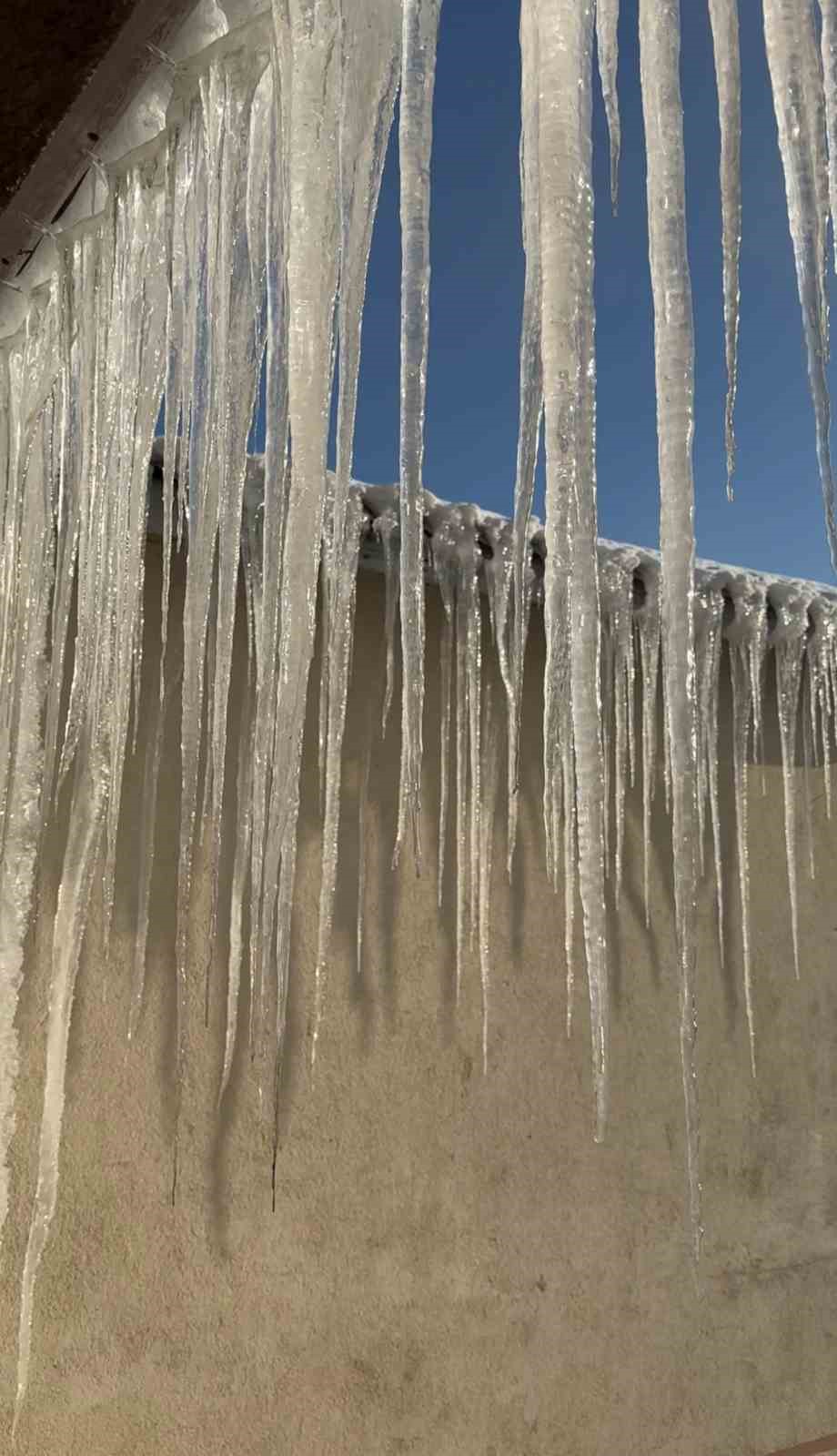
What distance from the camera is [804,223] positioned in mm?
756

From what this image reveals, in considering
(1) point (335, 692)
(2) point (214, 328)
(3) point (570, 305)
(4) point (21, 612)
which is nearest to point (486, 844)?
(4) point (21, 612)

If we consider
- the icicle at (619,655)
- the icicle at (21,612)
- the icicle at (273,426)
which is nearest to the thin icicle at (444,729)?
the icicle at (619,655)

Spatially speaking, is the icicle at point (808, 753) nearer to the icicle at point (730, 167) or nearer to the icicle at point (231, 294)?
the icicle at point (231, 294)

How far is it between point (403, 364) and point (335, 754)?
2.08ft

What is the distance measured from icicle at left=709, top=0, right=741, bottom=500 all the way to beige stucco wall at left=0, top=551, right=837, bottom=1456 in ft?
8.25

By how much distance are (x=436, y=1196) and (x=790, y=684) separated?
2.29m

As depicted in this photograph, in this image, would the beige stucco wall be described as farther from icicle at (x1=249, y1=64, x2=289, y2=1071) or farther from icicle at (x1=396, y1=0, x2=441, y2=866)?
icicle at (x1=396, y1=0, x2=441, y2=866)

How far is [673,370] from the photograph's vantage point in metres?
0.88

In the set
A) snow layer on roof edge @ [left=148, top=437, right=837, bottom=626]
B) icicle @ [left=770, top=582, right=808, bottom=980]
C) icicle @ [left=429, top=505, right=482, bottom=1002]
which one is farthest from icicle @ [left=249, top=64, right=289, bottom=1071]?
icicle @ [left=770, top=582, right=808, bottom=980]

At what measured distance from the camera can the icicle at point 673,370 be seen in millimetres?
855

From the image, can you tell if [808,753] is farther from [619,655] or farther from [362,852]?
[362,852]

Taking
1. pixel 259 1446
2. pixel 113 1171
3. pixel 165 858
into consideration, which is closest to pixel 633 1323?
pixel 259 1446

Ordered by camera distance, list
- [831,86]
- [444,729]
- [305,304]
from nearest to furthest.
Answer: [831,86]
[305,304]
[444,729]

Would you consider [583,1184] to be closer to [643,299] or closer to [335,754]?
[335,754]
